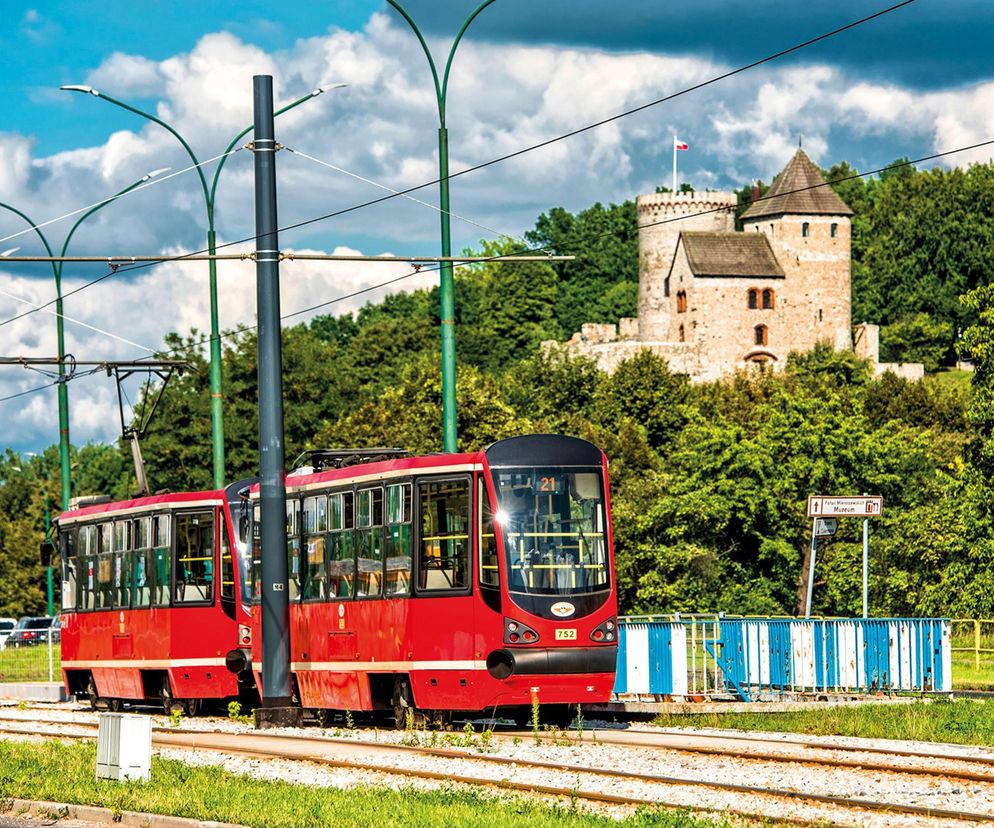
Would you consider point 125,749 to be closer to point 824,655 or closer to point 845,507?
point 824,655

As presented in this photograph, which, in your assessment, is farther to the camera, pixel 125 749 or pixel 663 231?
pixel 663 231

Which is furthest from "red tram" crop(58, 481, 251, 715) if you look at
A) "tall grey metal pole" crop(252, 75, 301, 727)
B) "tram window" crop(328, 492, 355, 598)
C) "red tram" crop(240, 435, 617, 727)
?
"red tram" crop(240, 435, 617, 727)

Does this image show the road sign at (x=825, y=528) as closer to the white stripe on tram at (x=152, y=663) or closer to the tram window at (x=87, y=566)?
the white stripe on tram at (x=152, y=663)

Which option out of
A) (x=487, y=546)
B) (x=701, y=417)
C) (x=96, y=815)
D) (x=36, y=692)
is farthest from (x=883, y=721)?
(x=701, y=417)

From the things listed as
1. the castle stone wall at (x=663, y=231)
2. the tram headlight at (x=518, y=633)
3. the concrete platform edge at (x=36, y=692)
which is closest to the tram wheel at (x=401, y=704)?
the tram headlight at (x=518, y=633)

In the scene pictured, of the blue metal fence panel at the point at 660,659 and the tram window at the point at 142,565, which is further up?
the tram window at the point at 142,565

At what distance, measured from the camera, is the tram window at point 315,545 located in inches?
1019

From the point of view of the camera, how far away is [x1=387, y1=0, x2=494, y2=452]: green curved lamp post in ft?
88.5

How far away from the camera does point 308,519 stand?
2641 cm

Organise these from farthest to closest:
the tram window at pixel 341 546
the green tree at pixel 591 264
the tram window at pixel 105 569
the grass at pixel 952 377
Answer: the green tree at pixel 591 264 → the grass at pixel 952 377 → the tram window at pixel 105 569 → the tram window at pixel 341 546

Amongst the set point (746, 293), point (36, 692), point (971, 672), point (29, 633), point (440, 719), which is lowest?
point (29, 633)

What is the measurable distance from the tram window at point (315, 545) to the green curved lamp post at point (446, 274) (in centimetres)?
202

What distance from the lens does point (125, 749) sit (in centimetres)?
1766

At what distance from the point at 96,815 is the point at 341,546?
32.0 ft
